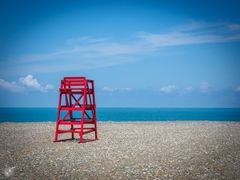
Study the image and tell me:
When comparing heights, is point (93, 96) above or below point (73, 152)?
above

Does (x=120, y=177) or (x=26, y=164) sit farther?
(x=26, y=164)

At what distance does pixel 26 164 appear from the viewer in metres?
11.9

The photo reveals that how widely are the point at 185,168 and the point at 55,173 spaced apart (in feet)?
15.3

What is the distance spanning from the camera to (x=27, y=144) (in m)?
16.7

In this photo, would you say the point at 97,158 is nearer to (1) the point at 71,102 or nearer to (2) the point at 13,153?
(2) the point at 13,153

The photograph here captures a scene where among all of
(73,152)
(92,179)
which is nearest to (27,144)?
(73,152)

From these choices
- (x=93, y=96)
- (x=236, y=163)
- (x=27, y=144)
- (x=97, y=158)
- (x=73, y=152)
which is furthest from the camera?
(x=93, y=96)

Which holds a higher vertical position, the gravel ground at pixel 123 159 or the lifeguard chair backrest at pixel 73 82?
the lifeguard chair backrest at pixel 73 82

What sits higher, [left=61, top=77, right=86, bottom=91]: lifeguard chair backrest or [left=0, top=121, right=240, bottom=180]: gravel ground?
[left=61, top=77, right=86, bottom=91]: lifeguard chair backrest

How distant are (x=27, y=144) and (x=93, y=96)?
457 cm

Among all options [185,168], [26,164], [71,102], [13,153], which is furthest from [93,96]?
[185,168]

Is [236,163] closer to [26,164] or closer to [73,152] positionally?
[73,152]

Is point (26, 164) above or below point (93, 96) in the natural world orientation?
below

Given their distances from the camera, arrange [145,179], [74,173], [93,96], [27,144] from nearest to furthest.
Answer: [145,179]
[74,173]
[27,144]
[93,96]
